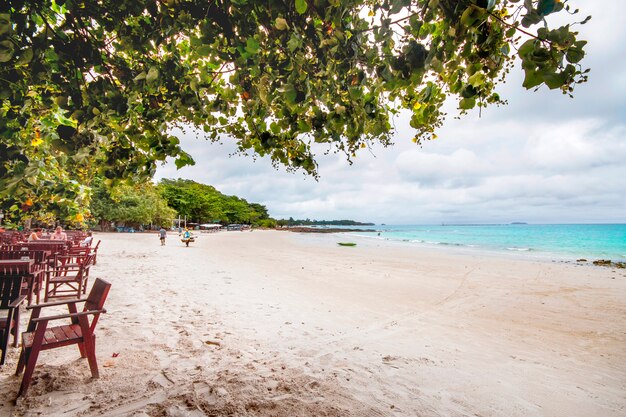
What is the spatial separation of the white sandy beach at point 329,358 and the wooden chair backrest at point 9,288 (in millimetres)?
836

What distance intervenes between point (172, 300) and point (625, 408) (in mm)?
7903

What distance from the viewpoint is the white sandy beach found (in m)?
3.46

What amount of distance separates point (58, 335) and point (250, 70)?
3575mm

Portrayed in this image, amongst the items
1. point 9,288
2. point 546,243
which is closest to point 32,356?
point 9,288

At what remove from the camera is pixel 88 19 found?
2.78m

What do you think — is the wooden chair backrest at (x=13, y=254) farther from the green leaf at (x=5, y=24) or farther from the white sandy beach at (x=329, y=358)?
the green leaf at (x=5, y=24)

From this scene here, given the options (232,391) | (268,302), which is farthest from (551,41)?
(268,302)

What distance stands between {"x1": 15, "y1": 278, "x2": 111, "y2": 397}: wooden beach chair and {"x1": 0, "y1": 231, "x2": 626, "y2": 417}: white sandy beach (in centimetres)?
20

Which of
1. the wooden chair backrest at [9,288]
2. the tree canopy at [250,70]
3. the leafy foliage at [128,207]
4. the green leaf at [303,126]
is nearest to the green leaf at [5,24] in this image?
the tree canopy at [250,70]

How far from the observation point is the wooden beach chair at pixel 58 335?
3266 mm

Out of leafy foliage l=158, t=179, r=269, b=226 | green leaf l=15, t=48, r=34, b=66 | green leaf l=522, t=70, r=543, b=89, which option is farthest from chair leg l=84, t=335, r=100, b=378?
leafy foliage l=158, t=179, r=269, b=226

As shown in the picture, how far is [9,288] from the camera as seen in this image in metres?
4.44

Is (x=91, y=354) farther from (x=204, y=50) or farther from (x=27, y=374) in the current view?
(x=204, y=50)

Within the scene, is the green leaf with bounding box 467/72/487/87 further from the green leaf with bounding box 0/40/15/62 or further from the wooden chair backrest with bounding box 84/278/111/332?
the wooden chair backrest with bounding box 84/278/111/332
